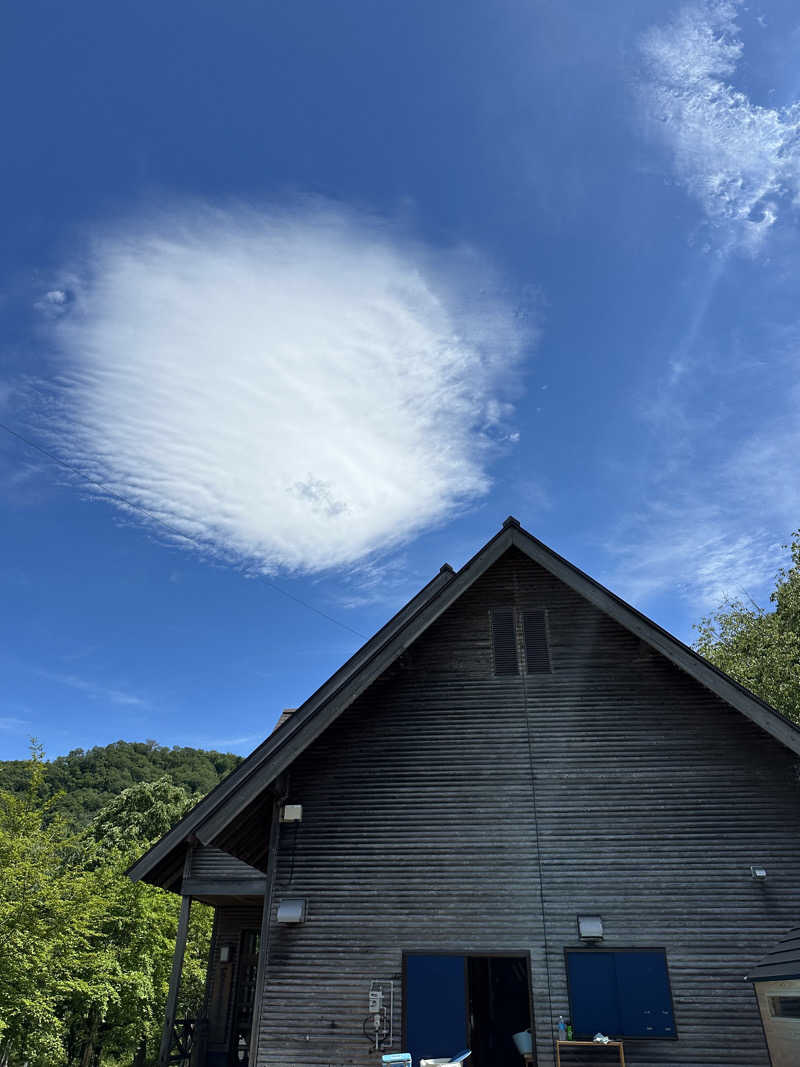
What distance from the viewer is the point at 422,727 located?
9750 mm

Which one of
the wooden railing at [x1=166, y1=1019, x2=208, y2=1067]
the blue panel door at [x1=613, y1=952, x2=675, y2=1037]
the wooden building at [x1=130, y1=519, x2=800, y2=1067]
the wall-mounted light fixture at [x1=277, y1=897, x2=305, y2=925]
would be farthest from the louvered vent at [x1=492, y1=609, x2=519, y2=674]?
the wooden railing at [x1=166, y1=1019, x2=208, y2=1067]

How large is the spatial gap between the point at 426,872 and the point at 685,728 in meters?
4.19

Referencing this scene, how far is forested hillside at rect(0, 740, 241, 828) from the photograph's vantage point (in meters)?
57.9

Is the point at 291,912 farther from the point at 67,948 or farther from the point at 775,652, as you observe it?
the point at 775,652

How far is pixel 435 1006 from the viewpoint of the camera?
825cm

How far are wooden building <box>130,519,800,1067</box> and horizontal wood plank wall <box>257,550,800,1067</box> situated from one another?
2cm

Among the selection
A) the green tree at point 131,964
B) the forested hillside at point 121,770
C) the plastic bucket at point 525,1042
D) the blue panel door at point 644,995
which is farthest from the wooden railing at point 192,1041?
the forested hillside at point 121,770

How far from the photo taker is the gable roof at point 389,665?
8430mm

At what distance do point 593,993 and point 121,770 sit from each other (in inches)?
2846

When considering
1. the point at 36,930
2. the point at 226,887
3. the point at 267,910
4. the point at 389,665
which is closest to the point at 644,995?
the point at 267,910

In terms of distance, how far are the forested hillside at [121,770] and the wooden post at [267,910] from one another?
49.9 m

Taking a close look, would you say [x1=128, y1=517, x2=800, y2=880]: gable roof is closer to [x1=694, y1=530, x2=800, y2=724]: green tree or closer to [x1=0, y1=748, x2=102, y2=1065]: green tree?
[x1=0, y1=748, x2=102, y2=1065]: green tree

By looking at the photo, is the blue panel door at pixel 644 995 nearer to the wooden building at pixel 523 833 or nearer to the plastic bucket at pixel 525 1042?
the wooden building at pixel 523 833

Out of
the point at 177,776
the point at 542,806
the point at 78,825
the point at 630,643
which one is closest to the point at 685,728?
the point at 630,643
